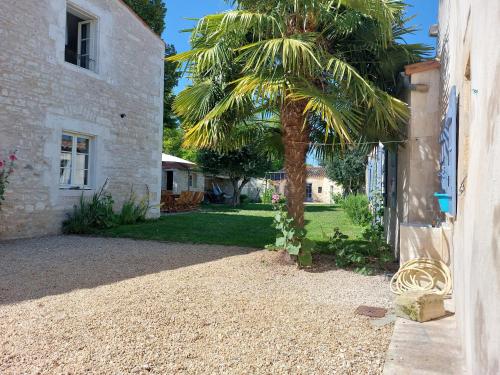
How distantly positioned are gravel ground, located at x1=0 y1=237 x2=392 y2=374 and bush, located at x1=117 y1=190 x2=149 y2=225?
450 cm

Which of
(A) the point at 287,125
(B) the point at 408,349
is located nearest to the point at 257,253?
(A) the point at 287,125

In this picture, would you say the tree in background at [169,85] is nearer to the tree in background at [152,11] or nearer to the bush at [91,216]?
the tree in background at [152,11]

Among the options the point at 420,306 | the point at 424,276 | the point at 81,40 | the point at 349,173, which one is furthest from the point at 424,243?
the point at 349,173

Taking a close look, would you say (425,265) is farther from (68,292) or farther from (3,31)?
(3,31)

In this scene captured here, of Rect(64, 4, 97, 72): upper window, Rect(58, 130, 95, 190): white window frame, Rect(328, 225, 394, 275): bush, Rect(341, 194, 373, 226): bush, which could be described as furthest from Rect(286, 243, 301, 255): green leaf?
Rect(64, 4, 97, 72): upper window

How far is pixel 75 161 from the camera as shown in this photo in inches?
397

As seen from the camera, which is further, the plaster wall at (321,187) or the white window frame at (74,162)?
the plaster wall at (321,187)

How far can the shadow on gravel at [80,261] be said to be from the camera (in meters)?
4.87

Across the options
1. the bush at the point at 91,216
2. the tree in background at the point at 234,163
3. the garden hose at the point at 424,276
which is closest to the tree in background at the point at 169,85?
the tree in background at the point at 234,163

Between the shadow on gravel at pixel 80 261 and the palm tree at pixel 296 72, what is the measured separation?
1948mm

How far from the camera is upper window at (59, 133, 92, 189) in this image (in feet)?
32.2

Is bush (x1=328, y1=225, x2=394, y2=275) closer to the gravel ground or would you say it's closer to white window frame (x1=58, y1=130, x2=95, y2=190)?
the gravel ground

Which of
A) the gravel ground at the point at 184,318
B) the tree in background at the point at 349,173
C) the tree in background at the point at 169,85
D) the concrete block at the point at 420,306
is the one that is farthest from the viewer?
the tree in background at the point at 349,173

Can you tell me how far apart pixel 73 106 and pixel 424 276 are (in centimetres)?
849
